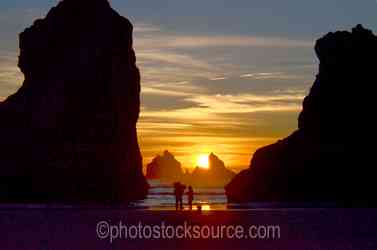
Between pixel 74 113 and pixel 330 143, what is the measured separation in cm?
4490

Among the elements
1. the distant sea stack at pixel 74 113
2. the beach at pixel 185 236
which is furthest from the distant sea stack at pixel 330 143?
the beach at pixel 185 236

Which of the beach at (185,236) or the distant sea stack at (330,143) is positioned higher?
the distant sea stack at (330,143)

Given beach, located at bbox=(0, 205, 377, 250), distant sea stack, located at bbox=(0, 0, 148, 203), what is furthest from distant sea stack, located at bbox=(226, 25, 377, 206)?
beach, located at bbox=(0, 205, 377, 250)

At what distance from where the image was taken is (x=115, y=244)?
101 ft

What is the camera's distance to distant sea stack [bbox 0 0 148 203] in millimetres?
133125

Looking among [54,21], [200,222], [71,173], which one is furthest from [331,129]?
[200,222]

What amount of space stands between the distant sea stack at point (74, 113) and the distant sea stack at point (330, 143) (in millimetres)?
26797

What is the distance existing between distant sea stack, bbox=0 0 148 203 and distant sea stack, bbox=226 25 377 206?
26.8 meters

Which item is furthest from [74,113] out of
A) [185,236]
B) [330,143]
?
[185,236]

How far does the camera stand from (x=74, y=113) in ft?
457

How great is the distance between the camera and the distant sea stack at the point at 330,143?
11369cm

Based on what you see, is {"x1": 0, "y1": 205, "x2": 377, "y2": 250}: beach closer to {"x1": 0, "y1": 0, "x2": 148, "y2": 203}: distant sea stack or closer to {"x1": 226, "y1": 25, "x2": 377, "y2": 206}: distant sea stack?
{"x1": 226, "y1": 25, "x2": 377, "y2": 206}: distant sea stack

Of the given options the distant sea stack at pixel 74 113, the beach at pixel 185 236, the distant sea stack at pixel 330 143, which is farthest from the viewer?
the distant sea stack at pixel 74 113

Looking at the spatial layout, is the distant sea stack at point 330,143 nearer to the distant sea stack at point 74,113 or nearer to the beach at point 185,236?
the distant sea stack at point 74,113
